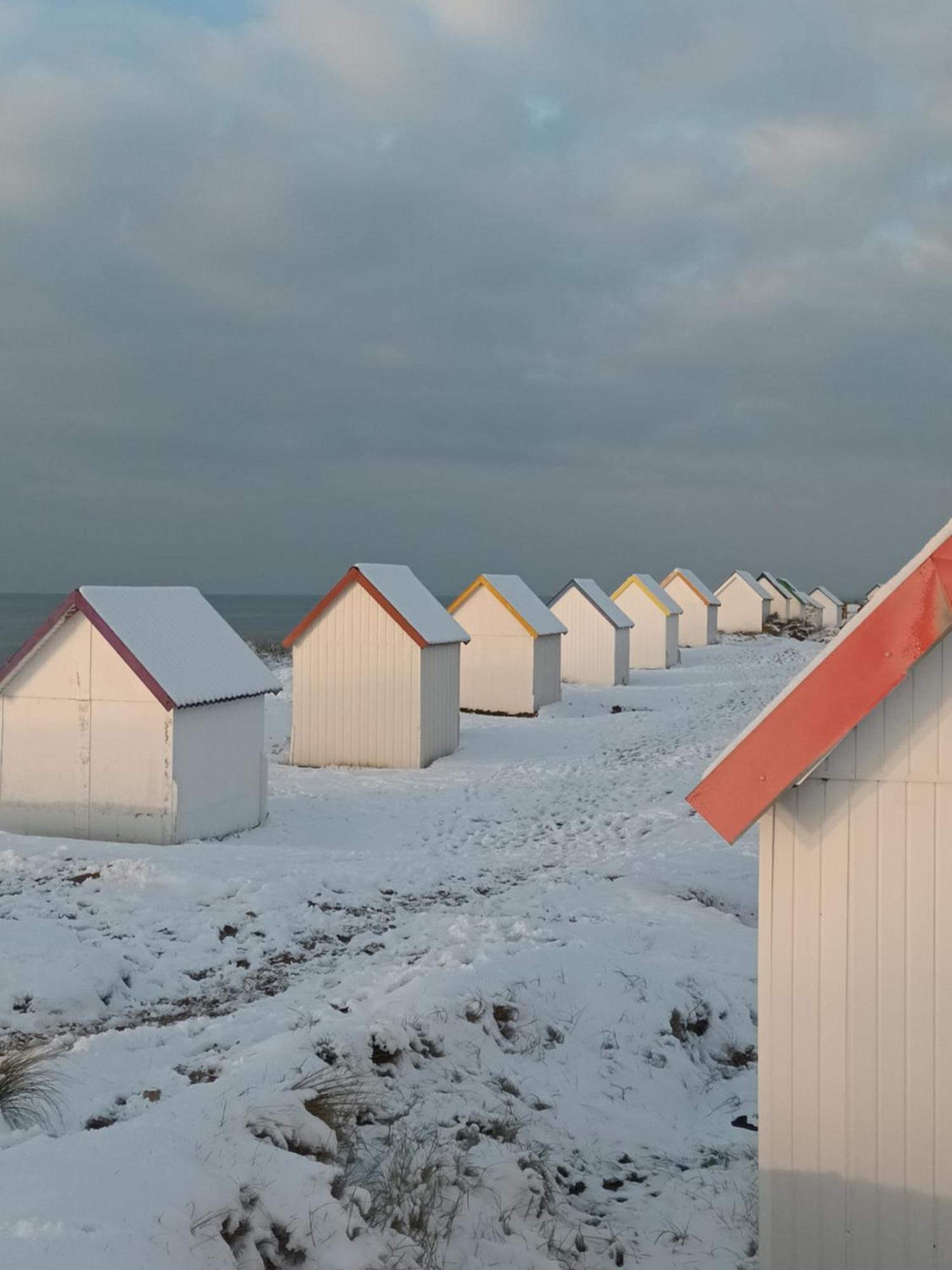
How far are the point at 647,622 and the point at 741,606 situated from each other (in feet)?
79.8

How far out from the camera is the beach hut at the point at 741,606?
225 ft

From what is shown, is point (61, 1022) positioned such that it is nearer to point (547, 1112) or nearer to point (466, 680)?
point (547, 1112)

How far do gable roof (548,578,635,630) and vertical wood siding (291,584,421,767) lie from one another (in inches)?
717

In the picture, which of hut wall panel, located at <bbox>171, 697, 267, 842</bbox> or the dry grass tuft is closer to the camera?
the dry grass tuft

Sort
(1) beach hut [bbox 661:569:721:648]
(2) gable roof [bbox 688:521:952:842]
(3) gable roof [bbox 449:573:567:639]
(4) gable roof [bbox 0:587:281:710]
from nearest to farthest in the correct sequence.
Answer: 1. (2) gable roof [bbox 688:521:952:842]
2. (4) gable roof [bbox 0:587:281:710]
3. (3) gable roof [bbox 449:573:567:639]
4. (1) beach hut [bbox 661:569:721:648]

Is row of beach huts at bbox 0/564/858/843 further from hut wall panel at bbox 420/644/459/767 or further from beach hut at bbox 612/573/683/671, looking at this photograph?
beach hut at bbox 612/573/683/671

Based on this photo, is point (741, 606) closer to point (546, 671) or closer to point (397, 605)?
point (546, 671)

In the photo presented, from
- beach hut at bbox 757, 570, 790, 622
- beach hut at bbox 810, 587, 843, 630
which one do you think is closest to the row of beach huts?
beach hut at bbox 757, 570, 790, 622

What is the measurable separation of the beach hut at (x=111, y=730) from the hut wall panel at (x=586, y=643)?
24495 millimetres

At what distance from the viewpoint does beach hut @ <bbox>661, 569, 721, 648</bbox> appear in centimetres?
5903

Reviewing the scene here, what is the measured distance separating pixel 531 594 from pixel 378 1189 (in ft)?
91.5

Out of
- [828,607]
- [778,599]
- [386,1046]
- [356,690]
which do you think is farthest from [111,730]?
[828,607]

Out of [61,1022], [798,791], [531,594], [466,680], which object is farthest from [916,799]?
[531,594]

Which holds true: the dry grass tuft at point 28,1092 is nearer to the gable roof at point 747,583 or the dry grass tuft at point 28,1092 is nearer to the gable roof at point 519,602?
the gable roof at point 519,602
